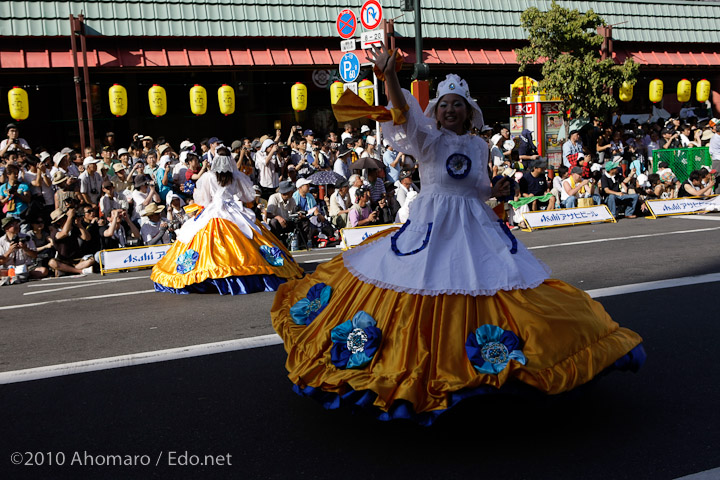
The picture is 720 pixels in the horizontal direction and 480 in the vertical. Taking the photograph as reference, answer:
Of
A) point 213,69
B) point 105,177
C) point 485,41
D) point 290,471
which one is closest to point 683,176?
point 485,41

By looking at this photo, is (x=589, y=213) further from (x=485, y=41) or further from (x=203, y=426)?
(x=203, y=426)

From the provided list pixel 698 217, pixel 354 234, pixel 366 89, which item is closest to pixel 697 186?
pixel 698 217

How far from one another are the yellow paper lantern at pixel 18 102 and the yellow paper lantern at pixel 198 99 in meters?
3.64

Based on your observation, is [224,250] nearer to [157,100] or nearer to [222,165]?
[222,165]

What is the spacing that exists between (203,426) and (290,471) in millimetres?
853

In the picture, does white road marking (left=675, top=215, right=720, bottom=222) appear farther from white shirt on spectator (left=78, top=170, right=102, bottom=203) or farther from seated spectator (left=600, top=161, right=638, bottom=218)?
white shirt on spectator (left=78, top=170, right=102, bottom=203)

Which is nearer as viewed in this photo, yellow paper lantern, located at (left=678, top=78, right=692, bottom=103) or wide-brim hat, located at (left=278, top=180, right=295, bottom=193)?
wide-brim hat, located at (left=278, top=180, right=295, bottom=193)

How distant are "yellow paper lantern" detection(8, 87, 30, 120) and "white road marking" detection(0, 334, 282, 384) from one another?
11.5m

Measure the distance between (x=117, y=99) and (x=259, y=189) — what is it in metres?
5.26

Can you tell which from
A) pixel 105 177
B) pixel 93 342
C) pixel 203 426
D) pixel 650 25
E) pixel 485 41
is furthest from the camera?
pixel 650 25

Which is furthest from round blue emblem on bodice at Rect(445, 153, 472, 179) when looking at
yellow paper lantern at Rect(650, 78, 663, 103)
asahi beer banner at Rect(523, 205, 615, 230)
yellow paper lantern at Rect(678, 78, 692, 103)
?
yellow paper lantern at Rect(678, 78, 692, 103)

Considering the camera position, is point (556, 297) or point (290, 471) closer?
point (290, 471)

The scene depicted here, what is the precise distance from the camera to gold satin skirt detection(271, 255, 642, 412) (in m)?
3.67

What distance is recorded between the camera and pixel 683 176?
18.4m
